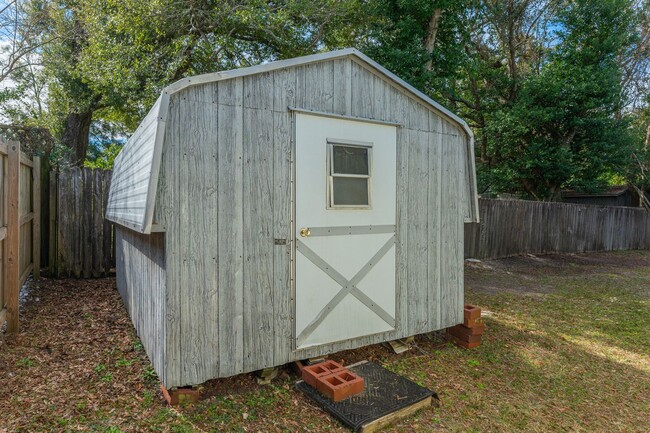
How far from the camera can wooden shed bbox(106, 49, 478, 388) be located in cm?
322

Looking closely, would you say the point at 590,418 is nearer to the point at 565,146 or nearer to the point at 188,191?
the point at 188,191

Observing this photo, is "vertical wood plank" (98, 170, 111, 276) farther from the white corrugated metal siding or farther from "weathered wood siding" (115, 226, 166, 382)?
the white corrugated metal siding

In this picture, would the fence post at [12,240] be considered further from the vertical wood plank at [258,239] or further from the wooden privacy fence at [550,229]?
the wooden privacy fence at [550,229]

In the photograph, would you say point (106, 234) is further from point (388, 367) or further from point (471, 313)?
point (471, 313)

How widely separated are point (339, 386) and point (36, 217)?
624 cm

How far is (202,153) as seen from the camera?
129 inches

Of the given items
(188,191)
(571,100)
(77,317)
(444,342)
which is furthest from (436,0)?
(77,317)

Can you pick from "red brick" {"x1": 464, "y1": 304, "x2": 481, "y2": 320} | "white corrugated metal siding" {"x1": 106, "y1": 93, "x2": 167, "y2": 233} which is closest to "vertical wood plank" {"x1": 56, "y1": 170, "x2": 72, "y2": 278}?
"white corrugated metal siding" {"x1": 106, "y1": 93, "x2": 167, "y2": 233}

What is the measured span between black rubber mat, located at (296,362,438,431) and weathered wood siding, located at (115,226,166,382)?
4.29 ft

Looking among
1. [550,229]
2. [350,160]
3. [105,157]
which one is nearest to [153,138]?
[350,160]

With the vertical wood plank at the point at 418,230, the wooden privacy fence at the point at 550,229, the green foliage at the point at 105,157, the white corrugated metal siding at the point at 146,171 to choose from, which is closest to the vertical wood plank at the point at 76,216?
the white corrugated metal siding at the point at 146,171

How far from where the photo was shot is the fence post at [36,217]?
6.75 meters

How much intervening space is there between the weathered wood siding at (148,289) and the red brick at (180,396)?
13 centimetres

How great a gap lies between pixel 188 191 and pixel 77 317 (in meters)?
3.38
